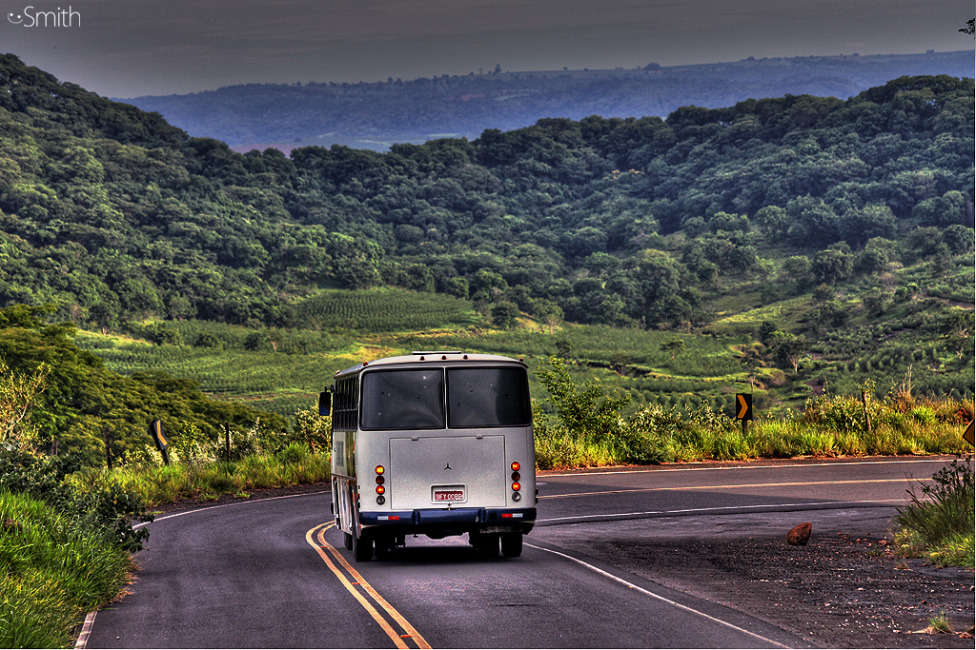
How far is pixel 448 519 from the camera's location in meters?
15.1

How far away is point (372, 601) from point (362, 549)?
3.64 m

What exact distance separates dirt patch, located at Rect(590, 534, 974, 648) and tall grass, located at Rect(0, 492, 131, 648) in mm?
6747

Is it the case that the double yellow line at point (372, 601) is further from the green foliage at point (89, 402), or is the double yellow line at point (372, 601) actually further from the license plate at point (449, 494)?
the green foliage at point (89, 402)

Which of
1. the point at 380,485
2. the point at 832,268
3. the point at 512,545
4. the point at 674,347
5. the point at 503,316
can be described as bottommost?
the point at 512,545

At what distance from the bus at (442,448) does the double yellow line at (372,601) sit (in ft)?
2.28

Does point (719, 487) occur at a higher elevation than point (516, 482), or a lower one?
lower

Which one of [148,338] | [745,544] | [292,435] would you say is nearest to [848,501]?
[745,544]

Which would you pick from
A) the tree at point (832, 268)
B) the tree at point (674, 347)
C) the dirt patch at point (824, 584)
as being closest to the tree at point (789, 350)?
the tree at point (674, 347)

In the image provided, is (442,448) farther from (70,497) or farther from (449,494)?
(70,497)

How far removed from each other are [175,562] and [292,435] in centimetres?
1998

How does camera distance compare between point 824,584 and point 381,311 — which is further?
point 381,311

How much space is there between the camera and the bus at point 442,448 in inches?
596

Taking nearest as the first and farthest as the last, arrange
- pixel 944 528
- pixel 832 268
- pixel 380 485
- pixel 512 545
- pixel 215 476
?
pixel 380 485 → pixel 944 528 → pixel 512 545 → pixel 215 476 → pixel 832 268

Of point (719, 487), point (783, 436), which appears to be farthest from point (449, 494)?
point (783, 436)
